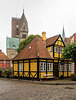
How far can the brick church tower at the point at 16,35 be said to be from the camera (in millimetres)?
54294

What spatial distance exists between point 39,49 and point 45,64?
7.78 feet

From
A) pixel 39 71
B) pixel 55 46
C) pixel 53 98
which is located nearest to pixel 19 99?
pixel 53 98

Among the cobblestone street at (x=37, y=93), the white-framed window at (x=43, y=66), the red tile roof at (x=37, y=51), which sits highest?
the red tile roof at (x=37, y=51)

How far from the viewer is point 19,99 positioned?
7.51 meters

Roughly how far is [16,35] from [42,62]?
49.4m

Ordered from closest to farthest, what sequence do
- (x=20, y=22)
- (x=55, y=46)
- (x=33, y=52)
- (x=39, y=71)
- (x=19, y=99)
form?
(x=19, y=99) → (x=39, y=71) → (x=33, y=52) → (x=55, y=46) → (x=20, y=22)

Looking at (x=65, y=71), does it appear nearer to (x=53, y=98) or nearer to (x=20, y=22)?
(x=53, y=98)

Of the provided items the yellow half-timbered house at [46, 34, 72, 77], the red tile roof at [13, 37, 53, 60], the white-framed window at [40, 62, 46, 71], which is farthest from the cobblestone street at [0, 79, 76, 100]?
the yellow half-timbered house at [46, 34, 72, 77]

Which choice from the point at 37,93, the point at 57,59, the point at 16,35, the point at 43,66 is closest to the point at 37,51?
the point at 43,66

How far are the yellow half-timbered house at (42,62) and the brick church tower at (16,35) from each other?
3359cm

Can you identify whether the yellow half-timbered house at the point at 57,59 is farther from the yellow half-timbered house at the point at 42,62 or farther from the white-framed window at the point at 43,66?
the white-framed window at the point at 43,66

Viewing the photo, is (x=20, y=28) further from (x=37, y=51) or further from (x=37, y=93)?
(x=37, y=93)

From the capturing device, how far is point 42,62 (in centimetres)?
1773

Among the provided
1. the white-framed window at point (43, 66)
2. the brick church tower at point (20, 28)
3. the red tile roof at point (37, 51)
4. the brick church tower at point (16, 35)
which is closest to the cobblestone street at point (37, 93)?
the white-framed window at point (43, 66)
